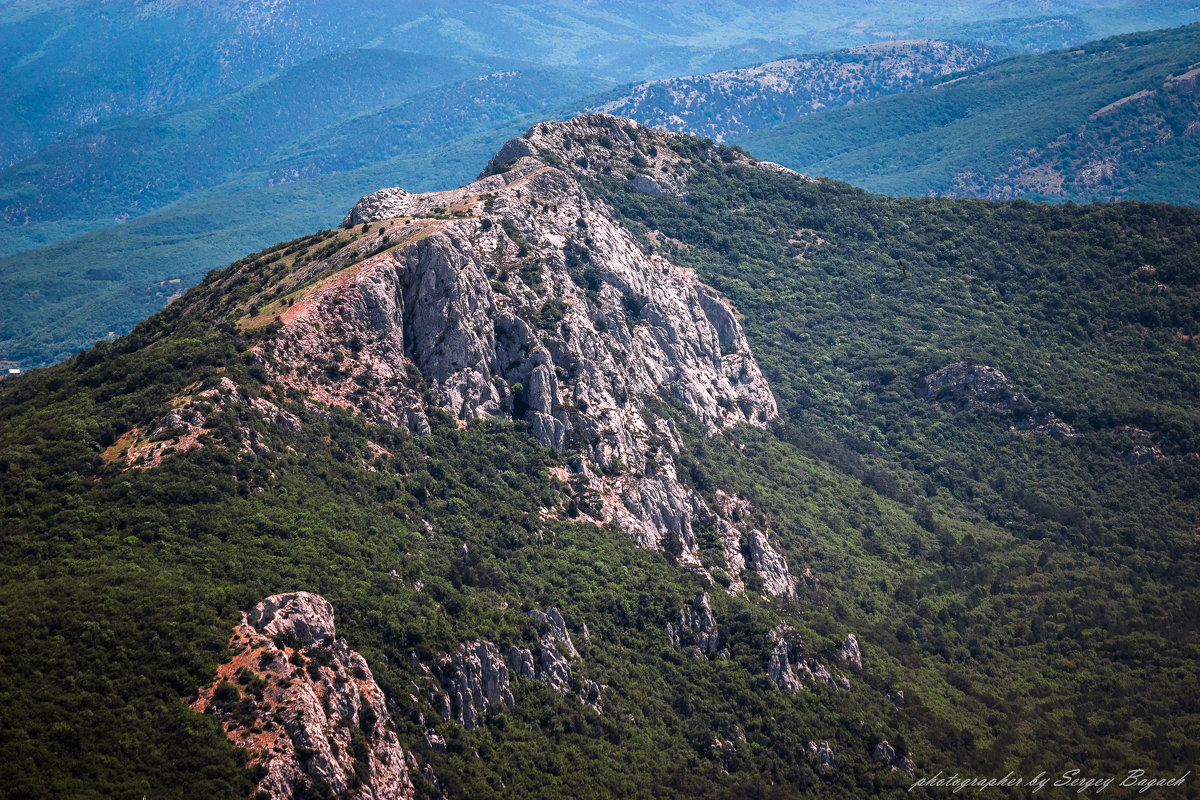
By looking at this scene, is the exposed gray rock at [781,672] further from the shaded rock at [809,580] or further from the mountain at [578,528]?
the shaded rock at [809,580]

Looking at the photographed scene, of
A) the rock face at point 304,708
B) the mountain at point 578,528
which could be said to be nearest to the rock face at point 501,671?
the mountain at point 578,528

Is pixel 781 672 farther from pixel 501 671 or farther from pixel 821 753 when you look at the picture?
pixel 501 671

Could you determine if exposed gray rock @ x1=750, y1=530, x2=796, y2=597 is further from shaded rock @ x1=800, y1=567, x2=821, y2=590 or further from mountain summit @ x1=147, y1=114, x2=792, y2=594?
shaded rock @ x1=800, y1=567, x2=821, y2=590

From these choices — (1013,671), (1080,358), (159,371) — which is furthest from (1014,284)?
(159,371)

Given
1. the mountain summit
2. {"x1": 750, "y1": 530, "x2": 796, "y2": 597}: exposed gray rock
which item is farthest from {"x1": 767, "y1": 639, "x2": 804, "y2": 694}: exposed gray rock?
{"x1": 750, "y1": 530, "x2": 796, "y2": 597}: exposed gray rock

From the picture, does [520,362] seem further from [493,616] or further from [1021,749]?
[1021,749]

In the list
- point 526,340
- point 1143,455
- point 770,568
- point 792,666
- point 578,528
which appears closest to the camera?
point 792,666

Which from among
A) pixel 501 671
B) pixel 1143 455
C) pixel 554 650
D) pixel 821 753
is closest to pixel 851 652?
pixel 821 753
